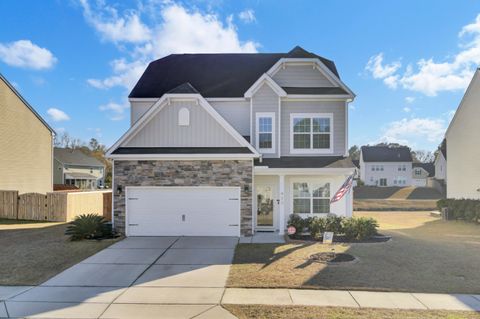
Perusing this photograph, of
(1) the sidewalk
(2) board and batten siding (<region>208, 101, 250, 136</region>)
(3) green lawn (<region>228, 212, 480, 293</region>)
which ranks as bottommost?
(1) the sidewalk

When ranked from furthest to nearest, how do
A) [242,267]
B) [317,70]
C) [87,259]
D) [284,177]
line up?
1. [317,70]
2. [284,177]
3. [87,259]
4. [242,267]

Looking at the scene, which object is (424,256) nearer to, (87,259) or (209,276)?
(209,276)

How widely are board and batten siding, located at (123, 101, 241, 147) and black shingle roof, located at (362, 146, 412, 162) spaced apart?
52606mm

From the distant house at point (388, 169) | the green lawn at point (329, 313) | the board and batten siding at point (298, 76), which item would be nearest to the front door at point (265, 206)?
the board and batten siding at point (298, 76)

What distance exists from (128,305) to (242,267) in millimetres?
3519

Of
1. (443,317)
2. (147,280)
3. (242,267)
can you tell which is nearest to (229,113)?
(242,267)

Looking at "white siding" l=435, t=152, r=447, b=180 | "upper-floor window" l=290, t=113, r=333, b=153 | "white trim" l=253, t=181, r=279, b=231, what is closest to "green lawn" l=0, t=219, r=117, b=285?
"white trim" l=253, t=181, r=279, b=231

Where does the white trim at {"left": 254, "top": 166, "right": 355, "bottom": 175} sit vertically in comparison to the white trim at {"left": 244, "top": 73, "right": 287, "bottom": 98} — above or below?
below

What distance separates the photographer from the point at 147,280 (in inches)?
339

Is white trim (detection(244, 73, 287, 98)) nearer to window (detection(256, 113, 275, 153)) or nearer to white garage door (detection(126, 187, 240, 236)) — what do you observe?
window (detection(256, 113, 275, 153))

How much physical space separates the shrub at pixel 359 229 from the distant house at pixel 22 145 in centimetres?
2175

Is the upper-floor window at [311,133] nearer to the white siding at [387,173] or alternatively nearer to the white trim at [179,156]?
the white trim at [179,156]

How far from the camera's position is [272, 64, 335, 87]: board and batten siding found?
16.6 metres

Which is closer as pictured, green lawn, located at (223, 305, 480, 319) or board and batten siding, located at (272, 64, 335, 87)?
green lawn, located at (223, 305, 480, 319)
